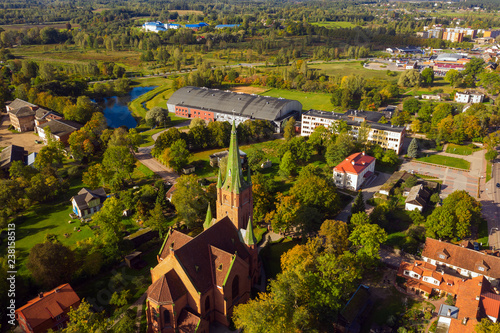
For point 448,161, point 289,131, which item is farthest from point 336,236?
Result: point 448,161

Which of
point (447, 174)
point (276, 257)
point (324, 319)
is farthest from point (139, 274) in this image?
point (447, 174)

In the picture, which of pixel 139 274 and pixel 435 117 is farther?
pixel 435 117

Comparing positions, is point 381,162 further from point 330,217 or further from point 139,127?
point 139,127

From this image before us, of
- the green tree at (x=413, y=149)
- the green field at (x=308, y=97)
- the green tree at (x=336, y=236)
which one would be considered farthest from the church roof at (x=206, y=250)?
the green field at (x=308, y=97)

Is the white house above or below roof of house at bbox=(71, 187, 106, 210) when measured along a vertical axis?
above

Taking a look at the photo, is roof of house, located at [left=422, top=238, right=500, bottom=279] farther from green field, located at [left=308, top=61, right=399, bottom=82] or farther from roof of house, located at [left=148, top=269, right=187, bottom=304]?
green field, located at [left=308, top=61, right=399, bottom=82]

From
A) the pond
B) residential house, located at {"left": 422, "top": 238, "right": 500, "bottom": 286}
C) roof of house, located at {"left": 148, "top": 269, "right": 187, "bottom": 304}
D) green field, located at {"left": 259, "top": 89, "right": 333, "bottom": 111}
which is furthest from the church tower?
green field, located at {"left": 259, "top": 89, "right": 333, "bottom": 111}
